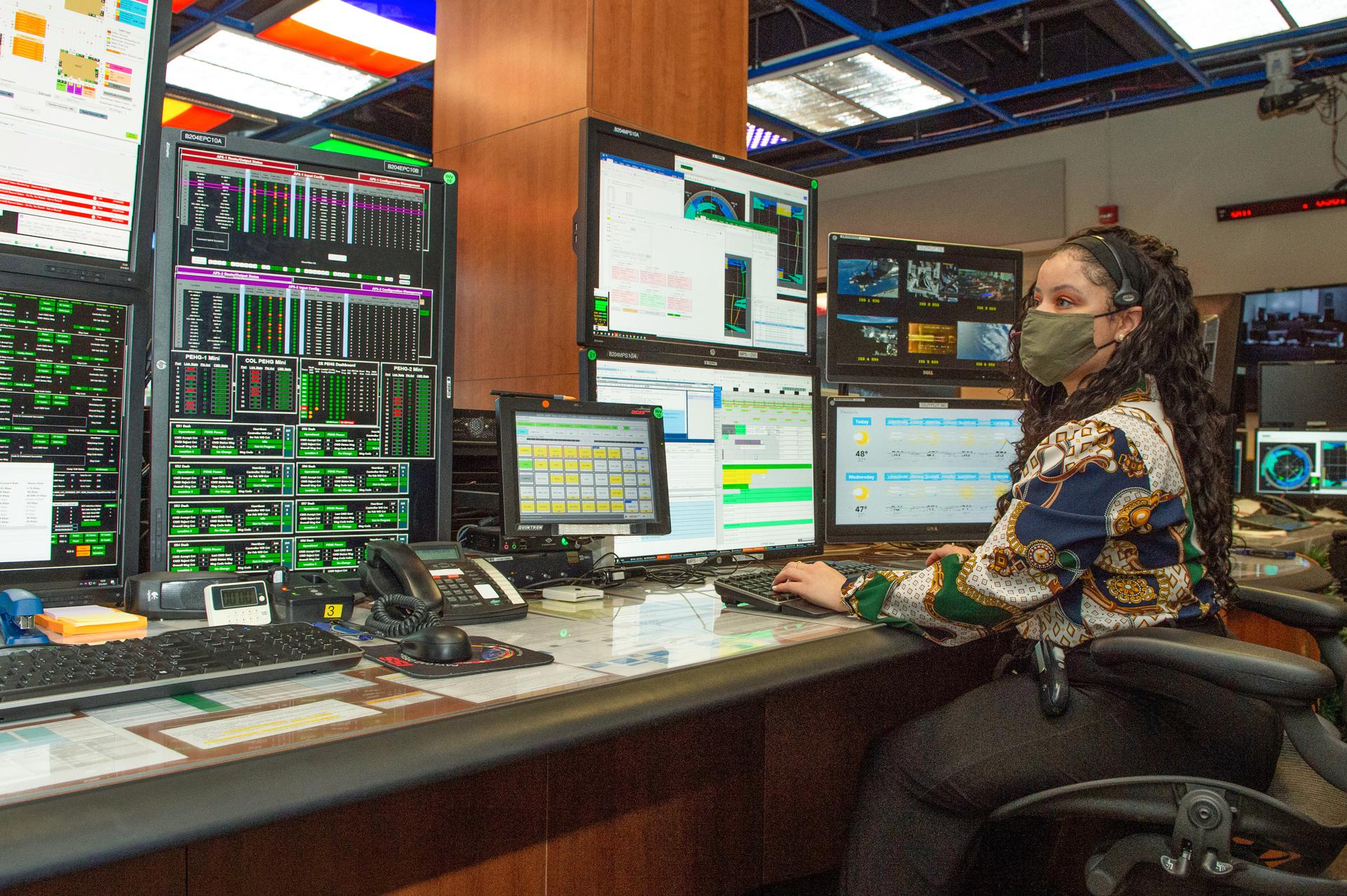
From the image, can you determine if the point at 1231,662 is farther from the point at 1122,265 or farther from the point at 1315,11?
the point at 1315,11

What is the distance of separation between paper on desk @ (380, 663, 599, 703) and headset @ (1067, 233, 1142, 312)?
3.50 ft

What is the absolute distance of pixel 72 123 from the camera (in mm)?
1308

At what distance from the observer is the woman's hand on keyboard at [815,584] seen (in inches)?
60.2

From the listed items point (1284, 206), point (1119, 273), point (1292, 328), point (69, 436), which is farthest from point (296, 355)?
point (1284, 206)

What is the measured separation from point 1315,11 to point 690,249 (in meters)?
4.13

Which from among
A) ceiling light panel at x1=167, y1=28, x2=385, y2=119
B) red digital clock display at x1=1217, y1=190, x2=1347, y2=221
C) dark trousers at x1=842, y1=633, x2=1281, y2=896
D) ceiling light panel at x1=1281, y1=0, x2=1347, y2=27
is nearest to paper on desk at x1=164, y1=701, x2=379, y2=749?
dark trousers at x1=842, y1=633, x2=1281, y2=896

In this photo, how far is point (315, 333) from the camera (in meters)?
1.56

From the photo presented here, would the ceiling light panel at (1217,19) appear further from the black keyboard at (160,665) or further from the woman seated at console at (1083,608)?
the black keyboard at (160,665)

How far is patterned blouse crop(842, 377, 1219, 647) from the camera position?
1.34 meters

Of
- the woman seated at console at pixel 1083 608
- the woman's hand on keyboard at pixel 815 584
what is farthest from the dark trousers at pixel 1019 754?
the woman's hand on keyboard at pixel 815 584

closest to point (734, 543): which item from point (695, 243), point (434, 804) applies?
point (695, 243)

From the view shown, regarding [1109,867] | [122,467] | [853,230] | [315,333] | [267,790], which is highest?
[853,230]

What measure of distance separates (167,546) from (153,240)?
1.46ft

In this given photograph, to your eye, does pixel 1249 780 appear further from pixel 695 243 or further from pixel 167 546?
pixel 167 546
